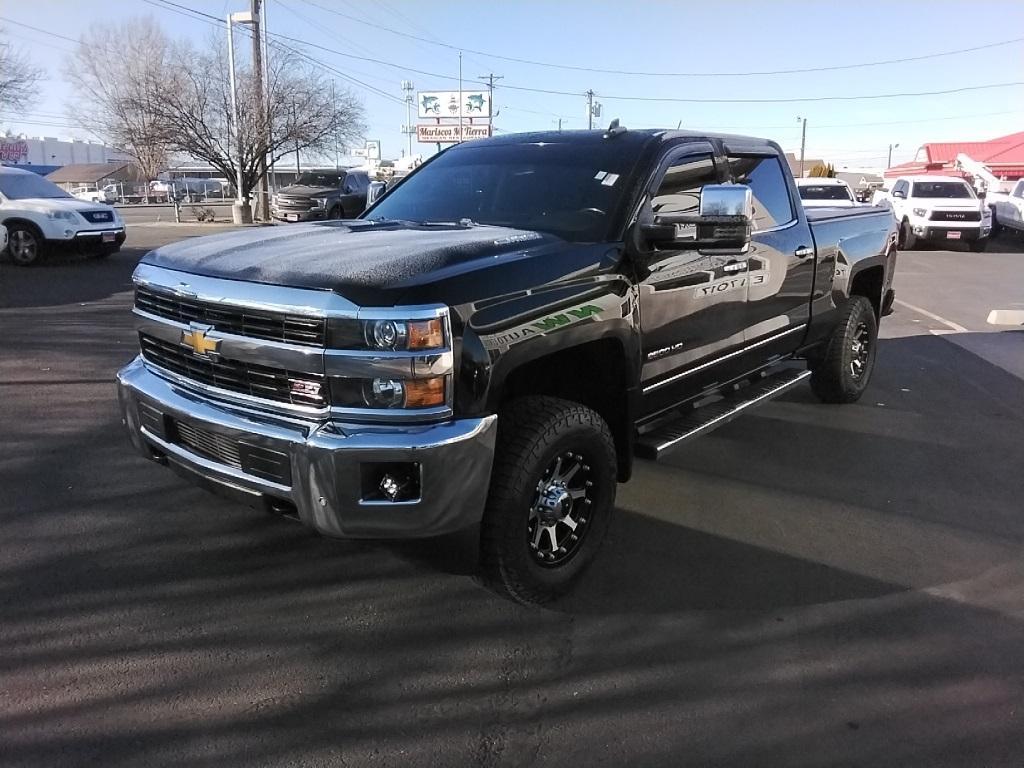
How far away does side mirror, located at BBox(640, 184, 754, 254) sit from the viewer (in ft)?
11.2

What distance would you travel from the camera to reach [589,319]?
3.38m

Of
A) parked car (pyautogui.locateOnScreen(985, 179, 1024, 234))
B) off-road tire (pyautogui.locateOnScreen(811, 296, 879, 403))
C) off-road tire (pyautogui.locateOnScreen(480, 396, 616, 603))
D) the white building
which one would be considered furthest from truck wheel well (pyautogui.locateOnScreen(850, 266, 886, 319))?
the white building

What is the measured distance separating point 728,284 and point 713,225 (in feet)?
3.28

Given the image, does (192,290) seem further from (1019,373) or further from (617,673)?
(1019,373)

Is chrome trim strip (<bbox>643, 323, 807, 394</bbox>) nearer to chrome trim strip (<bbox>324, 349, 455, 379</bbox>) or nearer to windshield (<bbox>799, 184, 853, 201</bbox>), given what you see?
chrome trim strip (<bbox>324, 349, 455, 379</bbox>)

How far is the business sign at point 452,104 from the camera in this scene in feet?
191

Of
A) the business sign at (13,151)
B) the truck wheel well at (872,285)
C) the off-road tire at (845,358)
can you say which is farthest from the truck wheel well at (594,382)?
the business sign at (13,151)

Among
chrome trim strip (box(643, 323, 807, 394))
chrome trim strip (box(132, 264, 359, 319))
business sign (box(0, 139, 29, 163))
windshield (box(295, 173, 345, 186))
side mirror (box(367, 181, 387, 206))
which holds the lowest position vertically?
chrome trim strip (box(643, 323, 807, 394))

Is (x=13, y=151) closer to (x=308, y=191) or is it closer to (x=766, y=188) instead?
(x=308, y=191)

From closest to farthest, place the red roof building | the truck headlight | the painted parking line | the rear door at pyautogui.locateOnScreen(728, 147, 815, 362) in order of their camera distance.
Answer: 1. the truck headlight
2. the rear door at pyautogui.locateOnScreen(728, 147, 815, 362)
3. the painted parking line
4. the red roof building

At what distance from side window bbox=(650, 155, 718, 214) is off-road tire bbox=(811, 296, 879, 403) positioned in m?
2.31

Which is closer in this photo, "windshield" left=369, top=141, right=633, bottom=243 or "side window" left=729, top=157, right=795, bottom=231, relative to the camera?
"windshield" left=369, top=141, right=633, bottom=243

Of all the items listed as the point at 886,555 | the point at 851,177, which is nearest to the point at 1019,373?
the point at 886,555

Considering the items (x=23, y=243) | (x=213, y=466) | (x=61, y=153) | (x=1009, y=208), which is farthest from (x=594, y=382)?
(x=61, y=153)
